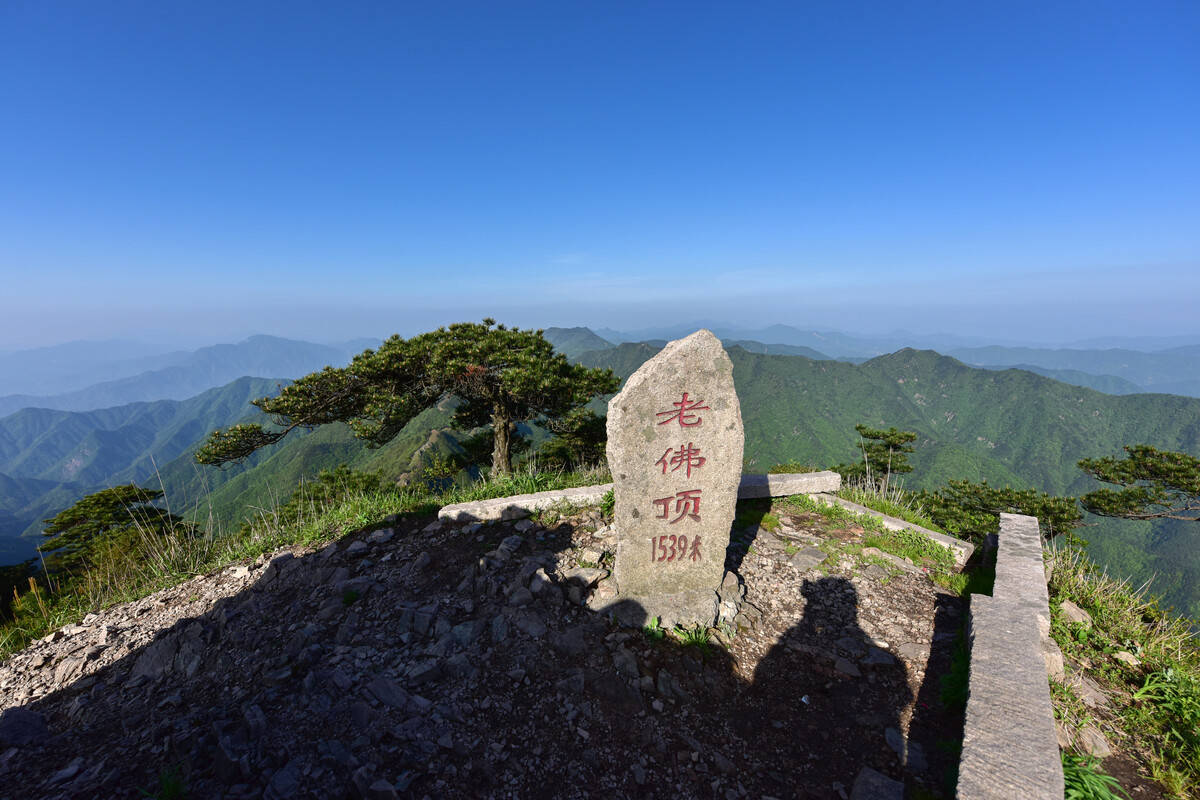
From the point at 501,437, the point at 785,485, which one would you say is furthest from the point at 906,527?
the point at 501,437

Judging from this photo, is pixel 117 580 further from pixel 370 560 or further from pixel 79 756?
pixel 79 756

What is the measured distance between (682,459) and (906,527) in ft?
13.5

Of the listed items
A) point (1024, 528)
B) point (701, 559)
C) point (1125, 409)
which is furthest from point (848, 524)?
point (1125, 409)

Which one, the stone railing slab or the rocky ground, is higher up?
the stone railing slab

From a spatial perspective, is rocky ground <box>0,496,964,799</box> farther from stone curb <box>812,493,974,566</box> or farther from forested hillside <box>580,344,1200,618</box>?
forested hillside <box>580,344,1200,618</box>

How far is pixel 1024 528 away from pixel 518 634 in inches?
247

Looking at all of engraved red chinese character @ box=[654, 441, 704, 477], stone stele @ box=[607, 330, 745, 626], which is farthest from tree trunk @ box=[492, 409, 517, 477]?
engraved red chinese character @ box=[654, 441, 704, 477]

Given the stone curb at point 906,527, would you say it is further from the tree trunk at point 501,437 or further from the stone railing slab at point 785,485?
the tree trunk at point 501,437

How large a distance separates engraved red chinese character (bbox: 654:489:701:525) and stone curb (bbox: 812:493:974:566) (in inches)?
144

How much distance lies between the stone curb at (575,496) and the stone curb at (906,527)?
0.91 ft

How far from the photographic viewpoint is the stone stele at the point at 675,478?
4.59 metres

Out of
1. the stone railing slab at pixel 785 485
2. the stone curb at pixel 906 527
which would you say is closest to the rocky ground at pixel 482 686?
the stone curb at pixel 906 527

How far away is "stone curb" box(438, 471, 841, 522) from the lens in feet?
22.1

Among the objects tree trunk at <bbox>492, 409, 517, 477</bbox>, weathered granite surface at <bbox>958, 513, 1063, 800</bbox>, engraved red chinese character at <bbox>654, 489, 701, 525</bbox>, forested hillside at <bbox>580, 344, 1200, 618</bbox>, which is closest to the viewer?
weathered granite surface at <bbox>958, 513, 1063, 800</bbox>
